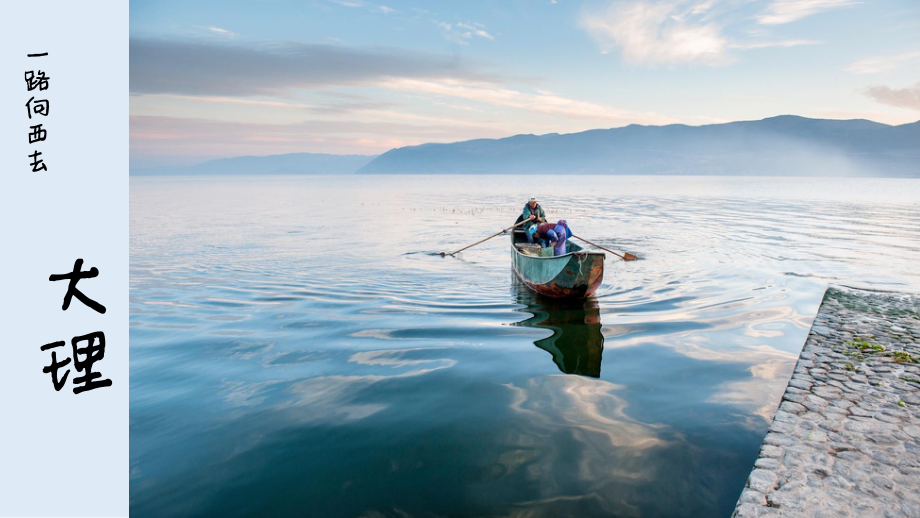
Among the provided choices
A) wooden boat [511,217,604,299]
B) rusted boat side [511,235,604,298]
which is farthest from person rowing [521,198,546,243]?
rusted boat side [511,235,604,298]

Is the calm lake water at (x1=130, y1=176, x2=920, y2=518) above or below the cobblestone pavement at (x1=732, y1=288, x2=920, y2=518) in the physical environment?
below

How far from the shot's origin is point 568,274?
14969 mm

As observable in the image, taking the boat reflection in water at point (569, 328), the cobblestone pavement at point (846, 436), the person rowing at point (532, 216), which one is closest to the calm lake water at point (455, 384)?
the boat reflection in water at point (569, 328)

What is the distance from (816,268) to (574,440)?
1838 cm

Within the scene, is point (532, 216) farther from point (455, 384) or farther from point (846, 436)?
point (846, 436)

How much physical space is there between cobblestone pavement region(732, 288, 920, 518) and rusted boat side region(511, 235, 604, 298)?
17.7 ft

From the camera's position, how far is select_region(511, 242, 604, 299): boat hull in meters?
14.7

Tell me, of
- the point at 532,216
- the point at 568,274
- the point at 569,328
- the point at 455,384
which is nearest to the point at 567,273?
the point at 568,274

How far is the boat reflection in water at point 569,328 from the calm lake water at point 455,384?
0.08 metres

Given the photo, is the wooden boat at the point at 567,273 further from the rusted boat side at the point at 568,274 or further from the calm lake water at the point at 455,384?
the calm lake water at the point at 455,384

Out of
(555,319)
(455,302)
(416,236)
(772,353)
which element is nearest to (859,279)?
(772,353)

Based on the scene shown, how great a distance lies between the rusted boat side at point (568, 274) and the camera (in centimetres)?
1473

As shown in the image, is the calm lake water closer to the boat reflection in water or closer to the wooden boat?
the boat reflection in water

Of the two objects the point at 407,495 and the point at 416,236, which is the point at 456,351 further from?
the point at 416,236
